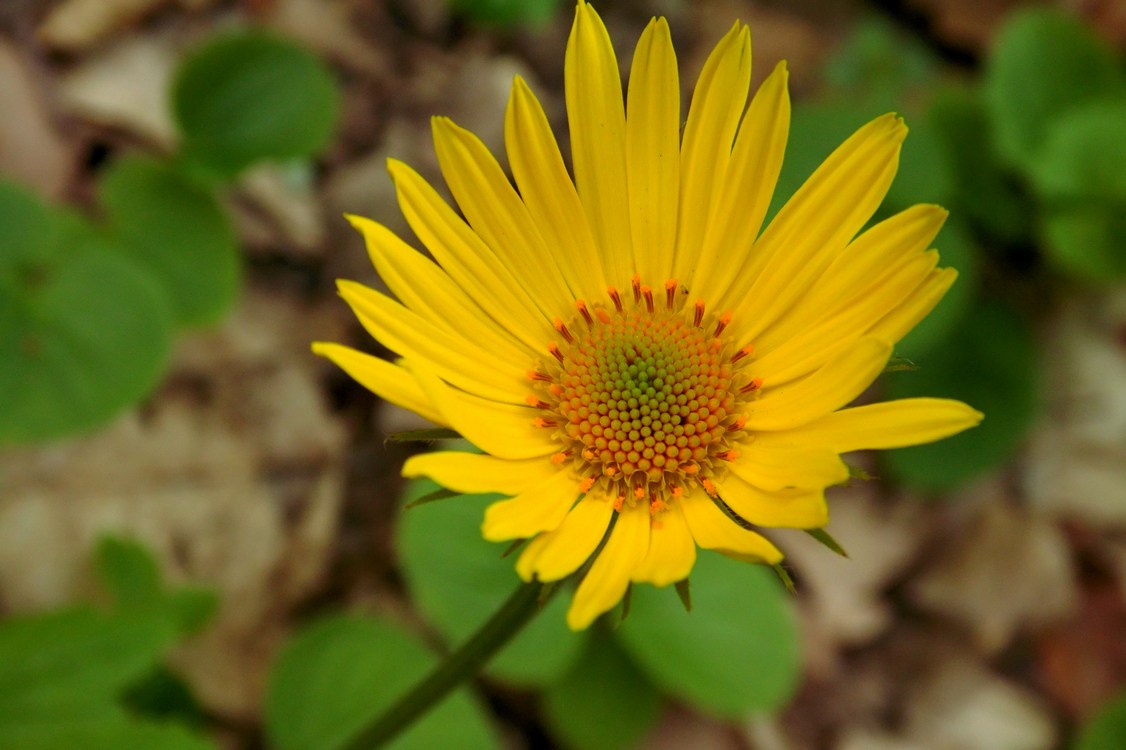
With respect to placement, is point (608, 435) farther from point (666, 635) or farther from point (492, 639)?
point (666, 635)

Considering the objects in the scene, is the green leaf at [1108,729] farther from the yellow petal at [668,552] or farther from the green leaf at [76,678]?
the green leaf at [76,678]

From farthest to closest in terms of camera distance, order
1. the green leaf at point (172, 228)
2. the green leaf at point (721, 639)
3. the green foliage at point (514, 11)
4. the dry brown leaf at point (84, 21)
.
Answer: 1. the green foliage at point (514, 11)
2. the dry brown leaf at point (84, 21)
3. the green leaf at point (172, 228)
4. the green leaf at point (721, 639)

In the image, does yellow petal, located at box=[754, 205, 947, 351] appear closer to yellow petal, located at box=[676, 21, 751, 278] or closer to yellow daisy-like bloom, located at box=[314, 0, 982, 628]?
yellow daisy-like bloom, located at box=[314, 0, 982, 628]

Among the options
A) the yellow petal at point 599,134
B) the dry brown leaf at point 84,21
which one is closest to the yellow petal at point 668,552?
the yellow petal at point 599,134

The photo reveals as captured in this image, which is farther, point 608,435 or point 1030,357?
point 1030,357

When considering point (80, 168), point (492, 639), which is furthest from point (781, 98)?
point (80, 168)
